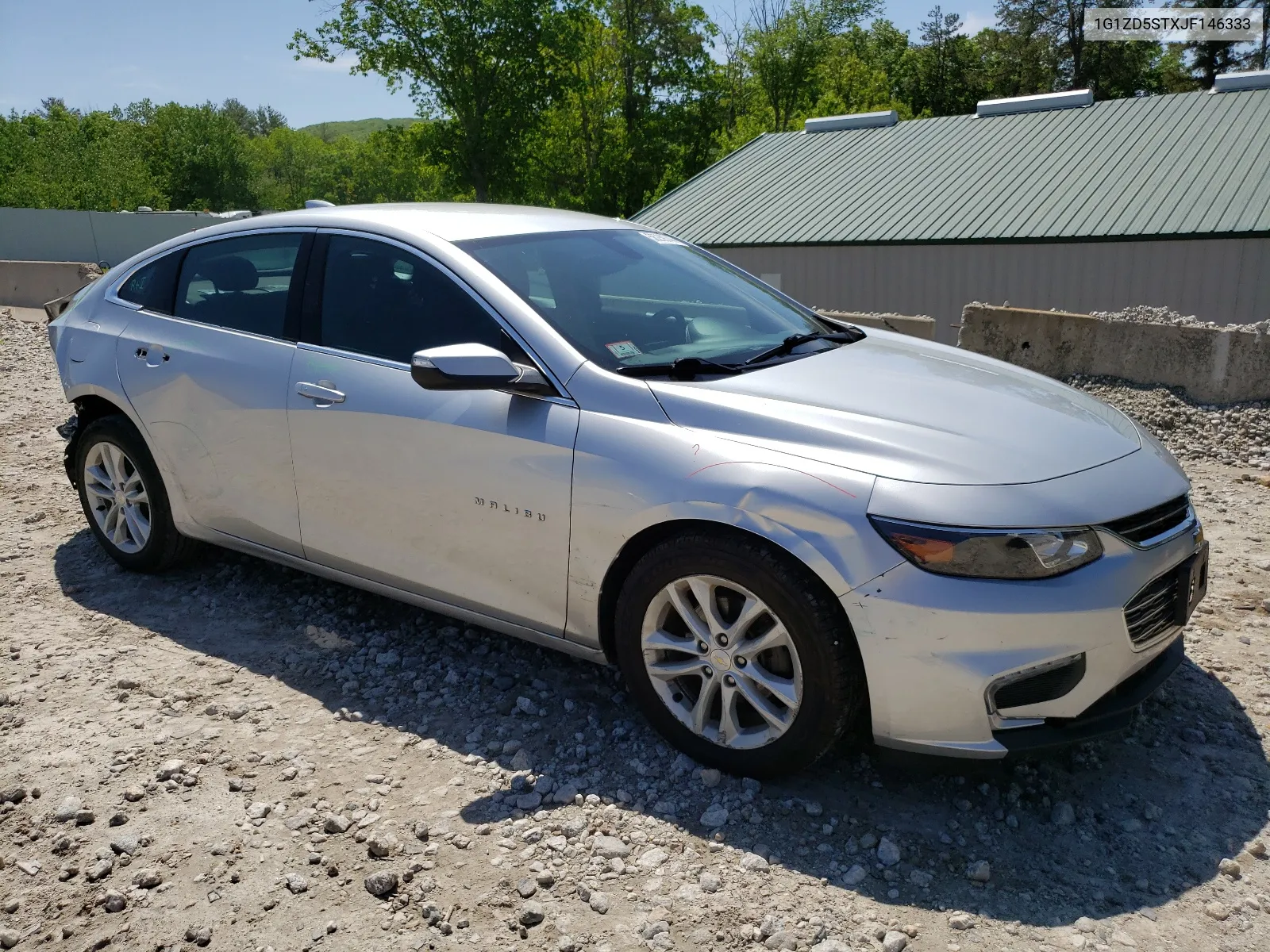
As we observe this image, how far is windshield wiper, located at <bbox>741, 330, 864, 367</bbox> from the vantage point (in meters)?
3.56

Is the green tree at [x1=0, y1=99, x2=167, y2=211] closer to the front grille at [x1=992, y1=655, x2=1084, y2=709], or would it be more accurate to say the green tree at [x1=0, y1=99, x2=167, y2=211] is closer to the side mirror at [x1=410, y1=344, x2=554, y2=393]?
the side mirror at [x1=410, y1=344, x2=554, y2=393]

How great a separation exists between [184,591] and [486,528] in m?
2.14

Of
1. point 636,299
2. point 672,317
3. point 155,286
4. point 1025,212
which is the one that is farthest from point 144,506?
point 1025,212

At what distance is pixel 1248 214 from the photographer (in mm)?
20062

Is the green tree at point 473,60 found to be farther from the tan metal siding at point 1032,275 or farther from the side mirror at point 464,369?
the side mirror at point 464,369

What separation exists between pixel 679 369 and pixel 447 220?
4.17ft

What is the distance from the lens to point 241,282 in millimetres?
4309

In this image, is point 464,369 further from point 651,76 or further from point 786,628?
point 651,76

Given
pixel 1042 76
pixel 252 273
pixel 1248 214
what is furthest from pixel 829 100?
pixel 252 273

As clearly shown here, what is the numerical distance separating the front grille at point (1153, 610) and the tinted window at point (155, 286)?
4072 mm

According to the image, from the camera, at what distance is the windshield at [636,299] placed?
11.5ft

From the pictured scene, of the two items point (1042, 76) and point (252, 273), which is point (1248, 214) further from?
point (1042, 76)

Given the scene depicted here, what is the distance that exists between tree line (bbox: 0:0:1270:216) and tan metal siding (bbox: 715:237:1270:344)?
79.9 feet

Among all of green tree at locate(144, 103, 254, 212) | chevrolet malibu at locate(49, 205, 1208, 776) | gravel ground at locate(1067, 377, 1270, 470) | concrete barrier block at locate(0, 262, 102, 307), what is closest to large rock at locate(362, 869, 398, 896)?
chevrolet malibu at locate(49, 205, 1208, 776)
